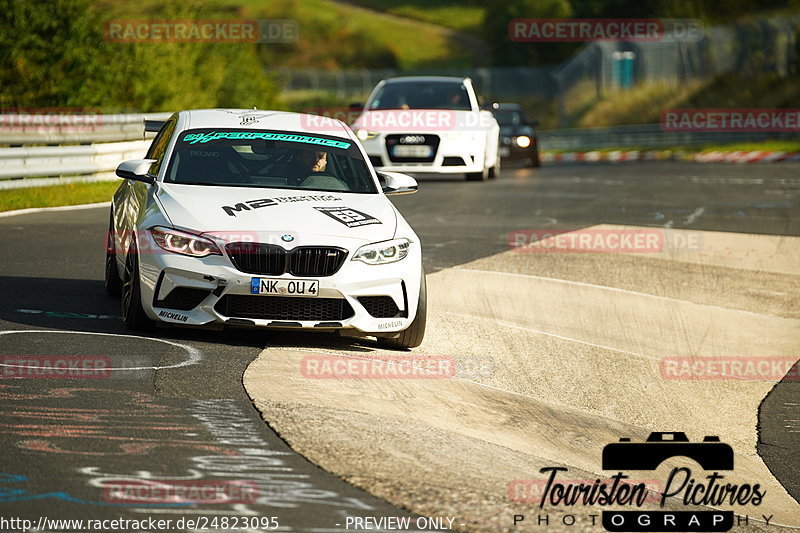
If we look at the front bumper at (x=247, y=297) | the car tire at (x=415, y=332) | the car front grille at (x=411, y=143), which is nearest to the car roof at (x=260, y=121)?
the front bumper at (x=247, y=297)

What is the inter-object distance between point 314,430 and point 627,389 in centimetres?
380

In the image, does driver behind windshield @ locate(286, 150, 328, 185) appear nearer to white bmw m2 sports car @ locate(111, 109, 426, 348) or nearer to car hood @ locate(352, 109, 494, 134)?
white bmw m2 sports car @ locate(111, 109, 426, 348)

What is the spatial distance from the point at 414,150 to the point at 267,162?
1219 centimetres

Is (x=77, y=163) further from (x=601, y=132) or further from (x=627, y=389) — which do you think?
(x=601, y=132)

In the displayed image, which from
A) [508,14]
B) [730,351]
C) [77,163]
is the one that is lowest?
[730,351]

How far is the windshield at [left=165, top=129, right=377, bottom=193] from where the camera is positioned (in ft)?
30.7

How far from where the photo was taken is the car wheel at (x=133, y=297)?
857 centimetres

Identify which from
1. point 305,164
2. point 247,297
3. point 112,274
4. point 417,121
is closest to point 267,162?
point 305,164

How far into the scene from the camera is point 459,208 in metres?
19.0

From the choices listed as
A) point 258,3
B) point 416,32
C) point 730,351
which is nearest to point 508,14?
point 416,32

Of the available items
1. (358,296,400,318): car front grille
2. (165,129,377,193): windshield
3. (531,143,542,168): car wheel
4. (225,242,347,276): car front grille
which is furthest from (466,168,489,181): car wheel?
(225,242,347,276): car front grille

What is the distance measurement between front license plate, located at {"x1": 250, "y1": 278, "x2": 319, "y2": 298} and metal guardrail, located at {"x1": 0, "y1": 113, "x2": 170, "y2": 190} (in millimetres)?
11682

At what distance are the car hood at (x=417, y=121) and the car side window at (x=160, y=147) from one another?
11352 mm

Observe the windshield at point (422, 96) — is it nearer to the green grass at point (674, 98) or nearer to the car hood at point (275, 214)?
the car hood at point (275, 214)
